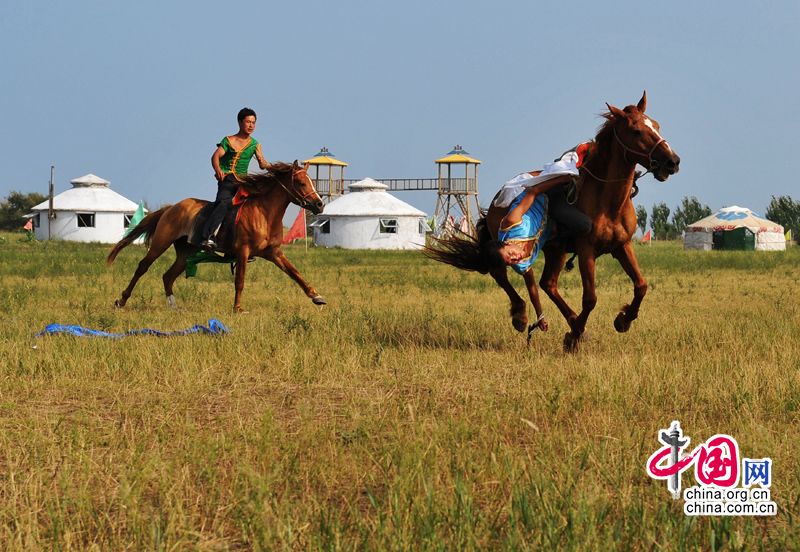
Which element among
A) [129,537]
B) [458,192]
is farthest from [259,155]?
[458,192]

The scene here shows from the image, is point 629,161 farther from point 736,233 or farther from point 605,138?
point 736,233

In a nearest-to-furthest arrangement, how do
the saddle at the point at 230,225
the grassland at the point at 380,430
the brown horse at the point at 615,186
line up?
the grassland at the point at 380,430
the brown horse at the point at 615,186
the saddle at the point at 230,225

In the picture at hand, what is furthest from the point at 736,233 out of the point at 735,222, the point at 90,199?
the point at 90,199

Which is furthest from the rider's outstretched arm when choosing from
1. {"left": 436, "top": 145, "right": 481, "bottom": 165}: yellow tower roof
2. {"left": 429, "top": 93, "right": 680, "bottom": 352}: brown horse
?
{"left": 436, "top": 145, "right": 481, "bottom": 165}: yellow tower roof

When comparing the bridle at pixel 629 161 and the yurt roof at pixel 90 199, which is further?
the yurt roof at pixel 90 199

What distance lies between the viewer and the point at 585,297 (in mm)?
8781

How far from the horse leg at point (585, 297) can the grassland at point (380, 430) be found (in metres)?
0.21

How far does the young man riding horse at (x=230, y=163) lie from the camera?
495 inches

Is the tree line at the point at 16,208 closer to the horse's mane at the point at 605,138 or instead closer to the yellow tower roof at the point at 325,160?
the yellow tower roof at the point at 325,160

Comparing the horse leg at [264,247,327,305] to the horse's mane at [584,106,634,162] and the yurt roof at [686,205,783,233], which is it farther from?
the yurt roof at [686,205,783,233]

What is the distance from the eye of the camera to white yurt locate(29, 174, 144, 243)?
55.1 metres

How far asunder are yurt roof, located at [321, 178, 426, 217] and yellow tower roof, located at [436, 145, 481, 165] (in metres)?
12.8

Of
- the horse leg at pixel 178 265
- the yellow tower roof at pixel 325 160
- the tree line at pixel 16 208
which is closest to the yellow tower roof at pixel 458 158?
the yellow tower roof at pixel 325 160

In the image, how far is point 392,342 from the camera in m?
9.45
